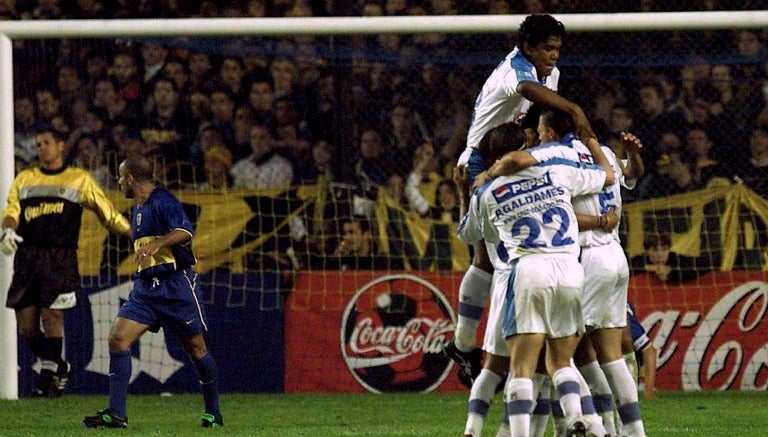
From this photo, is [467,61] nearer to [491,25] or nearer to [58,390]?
[491,25]

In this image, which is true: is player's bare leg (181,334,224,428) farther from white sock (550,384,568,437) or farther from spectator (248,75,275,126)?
spectator (248,75,275,126)

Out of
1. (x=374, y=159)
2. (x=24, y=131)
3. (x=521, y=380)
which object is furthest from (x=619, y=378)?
(x=24, y=131)

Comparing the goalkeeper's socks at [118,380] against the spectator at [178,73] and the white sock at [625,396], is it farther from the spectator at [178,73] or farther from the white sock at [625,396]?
the spectator at [178,73]

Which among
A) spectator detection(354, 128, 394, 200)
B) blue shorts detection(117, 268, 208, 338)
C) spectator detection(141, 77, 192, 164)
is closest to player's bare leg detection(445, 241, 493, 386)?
blue shorts detection(117, 268, 208, 338)

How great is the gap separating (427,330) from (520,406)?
6038 millimetres

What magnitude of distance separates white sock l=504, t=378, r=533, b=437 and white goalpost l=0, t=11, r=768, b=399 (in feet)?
18.2

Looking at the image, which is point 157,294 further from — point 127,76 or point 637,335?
point 127,76

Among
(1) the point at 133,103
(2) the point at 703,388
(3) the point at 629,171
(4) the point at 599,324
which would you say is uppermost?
(1) the point at 133,103

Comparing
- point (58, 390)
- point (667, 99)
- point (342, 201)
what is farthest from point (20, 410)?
point (667, 99)

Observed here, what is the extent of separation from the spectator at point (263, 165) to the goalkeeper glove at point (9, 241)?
106 inches

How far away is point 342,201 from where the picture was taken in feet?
45.0

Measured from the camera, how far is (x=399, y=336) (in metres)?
13.2

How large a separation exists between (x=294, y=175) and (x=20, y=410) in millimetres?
4042

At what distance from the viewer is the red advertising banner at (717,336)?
1312 centimetres
